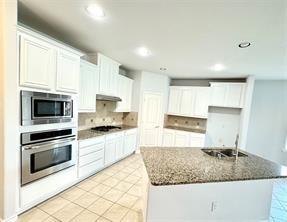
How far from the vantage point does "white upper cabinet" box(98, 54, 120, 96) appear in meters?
3.59

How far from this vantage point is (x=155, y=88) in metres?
5.25

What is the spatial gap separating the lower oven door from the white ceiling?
1.69 meters

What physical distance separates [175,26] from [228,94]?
3607mm

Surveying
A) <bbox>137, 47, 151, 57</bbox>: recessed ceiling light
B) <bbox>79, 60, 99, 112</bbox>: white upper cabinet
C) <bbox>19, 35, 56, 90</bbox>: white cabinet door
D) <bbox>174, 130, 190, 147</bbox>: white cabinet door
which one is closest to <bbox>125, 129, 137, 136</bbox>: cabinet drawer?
<bbox>79, 60, 99, 112</bbox>: white upper cabinet

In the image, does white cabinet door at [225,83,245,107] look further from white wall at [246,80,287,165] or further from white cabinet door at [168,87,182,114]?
white cabinet door at [168,87,182,114]

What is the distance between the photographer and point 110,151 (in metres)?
3.75

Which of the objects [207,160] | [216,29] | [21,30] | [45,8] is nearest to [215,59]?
[216,29]

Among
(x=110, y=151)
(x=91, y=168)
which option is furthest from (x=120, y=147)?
(x=91, y=168)

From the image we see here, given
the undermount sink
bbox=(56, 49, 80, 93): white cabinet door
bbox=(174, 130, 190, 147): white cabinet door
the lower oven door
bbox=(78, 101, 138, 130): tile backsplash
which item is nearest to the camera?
the lower oven door

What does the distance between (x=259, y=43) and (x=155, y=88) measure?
3.17m

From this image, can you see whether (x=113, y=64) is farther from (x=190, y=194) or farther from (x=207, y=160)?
(x=190, y=194)

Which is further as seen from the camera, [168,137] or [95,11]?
[168,137]

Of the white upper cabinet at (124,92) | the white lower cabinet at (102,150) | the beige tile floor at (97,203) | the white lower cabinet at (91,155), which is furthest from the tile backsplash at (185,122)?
the white lower cabinet at (91,155)

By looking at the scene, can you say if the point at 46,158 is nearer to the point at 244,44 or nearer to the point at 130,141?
the point at 130,141
